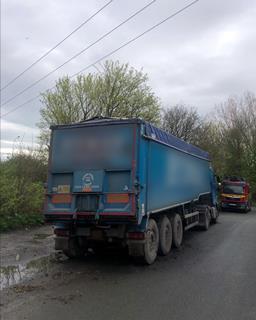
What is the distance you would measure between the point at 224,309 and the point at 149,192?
393 centimetres

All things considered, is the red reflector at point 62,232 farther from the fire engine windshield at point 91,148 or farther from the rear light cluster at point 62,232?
the fire engine windshield at point 91,148

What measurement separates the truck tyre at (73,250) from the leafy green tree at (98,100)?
860 inches

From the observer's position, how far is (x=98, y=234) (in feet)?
31.8

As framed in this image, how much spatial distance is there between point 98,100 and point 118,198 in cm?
2353

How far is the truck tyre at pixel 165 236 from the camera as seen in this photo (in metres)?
10.9

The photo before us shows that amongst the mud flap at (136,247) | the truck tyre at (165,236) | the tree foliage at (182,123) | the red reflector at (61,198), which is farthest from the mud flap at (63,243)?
the tree foliage at (182,123)

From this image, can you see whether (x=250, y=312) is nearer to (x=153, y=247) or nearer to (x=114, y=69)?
(x=153, y=247)

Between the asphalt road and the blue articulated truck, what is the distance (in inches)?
24.2

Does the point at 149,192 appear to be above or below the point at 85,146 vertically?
below

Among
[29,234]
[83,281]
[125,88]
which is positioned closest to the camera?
[83,281]

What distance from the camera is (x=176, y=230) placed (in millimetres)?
12516

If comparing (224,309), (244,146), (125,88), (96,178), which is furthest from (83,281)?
(244,146)

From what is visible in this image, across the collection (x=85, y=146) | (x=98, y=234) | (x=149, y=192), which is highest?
(x=85, y=146)

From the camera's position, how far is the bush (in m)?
15.3
